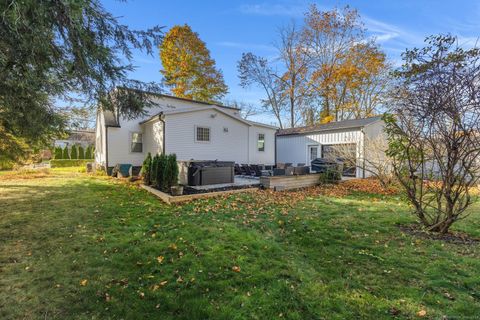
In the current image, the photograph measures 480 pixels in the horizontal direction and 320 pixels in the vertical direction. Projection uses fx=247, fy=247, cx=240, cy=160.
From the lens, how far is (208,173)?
10.4 m

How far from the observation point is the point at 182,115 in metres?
13.4

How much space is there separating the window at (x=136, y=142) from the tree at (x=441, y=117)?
47.2ft

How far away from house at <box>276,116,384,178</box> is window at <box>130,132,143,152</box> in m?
10.4

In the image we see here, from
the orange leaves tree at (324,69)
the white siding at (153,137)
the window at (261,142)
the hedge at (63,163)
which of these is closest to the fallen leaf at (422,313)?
the white siding at (153,137)

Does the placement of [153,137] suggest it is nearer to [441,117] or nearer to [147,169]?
[147,169]

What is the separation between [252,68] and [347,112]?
1106cm

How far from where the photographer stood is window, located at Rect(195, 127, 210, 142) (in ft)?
46.3

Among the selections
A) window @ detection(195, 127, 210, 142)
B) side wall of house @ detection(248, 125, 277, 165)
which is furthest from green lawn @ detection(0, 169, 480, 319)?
side wall of house @ detection(248, 125, 277, 165)

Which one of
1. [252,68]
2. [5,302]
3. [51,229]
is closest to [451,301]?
[5,302]

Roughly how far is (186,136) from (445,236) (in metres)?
11.6

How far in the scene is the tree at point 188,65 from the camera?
24016 mm

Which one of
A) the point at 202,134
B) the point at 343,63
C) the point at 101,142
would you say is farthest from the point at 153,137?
the point at 343,63

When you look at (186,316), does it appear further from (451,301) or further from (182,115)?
(182,115)

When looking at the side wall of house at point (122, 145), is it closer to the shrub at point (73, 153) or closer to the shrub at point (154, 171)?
the shrub at point (154, 171)
